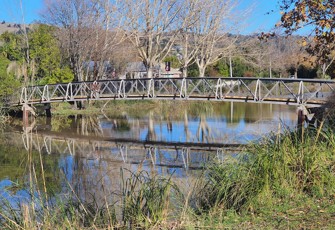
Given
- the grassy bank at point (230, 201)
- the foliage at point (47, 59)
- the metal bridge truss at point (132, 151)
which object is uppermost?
the foliage at point (47, 59)

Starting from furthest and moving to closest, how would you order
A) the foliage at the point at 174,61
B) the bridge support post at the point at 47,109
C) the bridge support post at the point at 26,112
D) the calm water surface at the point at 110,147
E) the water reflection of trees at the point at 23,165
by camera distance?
the foliage at the point at 174,61 < the bridge support post at the point at 47,109 < the bridge support post at the point at 26,112 < the water reflection of trees at the point at 23,165 < the calm water surface at the point at 110,147

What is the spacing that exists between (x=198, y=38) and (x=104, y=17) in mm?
12056

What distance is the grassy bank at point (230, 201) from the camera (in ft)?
16.4

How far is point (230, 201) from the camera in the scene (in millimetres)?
6059

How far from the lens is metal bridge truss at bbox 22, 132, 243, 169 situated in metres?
12.9

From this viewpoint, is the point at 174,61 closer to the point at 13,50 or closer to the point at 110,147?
the point at 13,50

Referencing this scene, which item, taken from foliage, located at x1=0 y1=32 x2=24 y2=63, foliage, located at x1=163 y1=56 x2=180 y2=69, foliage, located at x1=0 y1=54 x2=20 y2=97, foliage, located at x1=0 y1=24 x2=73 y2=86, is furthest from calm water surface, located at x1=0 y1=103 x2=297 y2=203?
foliage, located at x1=163 y1=56 x2=180 y2=69

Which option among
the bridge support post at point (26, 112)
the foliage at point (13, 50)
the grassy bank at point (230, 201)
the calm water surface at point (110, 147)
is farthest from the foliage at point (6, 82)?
the grassy bank at point (230, 201)

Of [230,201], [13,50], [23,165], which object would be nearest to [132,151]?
[23,165]

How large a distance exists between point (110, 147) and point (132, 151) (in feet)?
3.94

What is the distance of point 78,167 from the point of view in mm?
11922

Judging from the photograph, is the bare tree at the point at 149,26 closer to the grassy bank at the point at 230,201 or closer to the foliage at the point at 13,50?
the foliage at the point at 13,50

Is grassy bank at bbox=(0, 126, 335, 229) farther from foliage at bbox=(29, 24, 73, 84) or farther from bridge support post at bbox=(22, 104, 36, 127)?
foliage at bbox=(29, 24, 73, 84)

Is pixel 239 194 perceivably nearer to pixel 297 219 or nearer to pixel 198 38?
pixel 297 219
